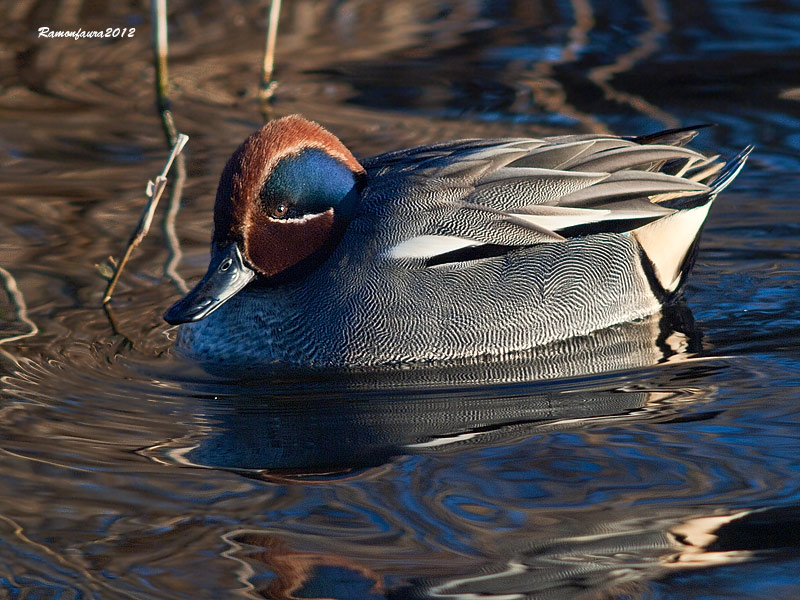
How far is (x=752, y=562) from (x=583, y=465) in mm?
793

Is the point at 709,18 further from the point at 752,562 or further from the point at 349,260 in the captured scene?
the point at 752,562

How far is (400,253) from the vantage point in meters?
5.26

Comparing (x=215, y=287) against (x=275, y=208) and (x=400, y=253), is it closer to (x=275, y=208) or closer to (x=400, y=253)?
(x=275, y=208)

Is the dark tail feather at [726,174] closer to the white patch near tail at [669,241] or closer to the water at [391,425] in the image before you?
the white patch near tail at [669,241]

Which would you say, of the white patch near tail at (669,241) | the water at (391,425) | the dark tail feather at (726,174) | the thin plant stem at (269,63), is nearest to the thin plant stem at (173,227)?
the water at (391,425)

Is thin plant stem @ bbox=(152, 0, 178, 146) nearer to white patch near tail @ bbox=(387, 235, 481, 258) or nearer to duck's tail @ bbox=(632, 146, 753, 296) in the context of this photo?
white patch near tail @ bbox=(387, 235, 481, 258)

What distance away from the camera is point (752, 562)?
3.58 meters

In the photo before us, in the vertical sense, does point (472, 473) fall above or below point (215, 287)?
below

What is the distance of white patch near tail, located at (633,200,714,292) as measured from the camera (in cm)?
585

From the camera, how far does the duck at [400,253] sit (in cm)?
520

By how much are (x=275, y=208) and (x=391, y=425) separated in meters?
1.14

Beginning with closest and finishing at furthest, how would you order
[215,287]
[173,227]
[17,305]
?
1. [215,287]
2. [17,305]
3. [173,227]

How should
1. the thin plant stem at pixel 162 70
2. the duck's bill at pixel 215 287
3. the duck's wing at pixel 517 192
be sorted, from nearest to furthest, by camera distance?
the duck's bill at pixel 215 287, the duck's wing at pixel 517 192, the thin plant stem at pixel 162 70

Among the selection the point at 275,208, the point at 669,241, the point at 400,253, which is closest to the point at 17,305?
the point at 275,208
